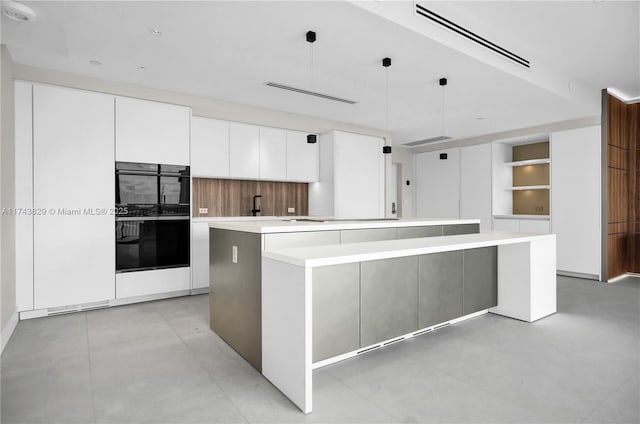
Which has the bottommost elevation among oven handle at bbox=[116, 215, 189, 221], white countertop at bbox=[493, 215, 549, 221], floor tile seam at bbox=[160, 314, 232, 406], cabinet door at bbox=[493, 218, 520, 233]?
floor tile seam at bbox=[160, 314, 232, 406]

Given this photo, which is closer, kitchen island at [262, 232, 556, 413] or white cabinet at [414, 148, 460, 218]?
kitchen island at [262, 232, 556, 413]

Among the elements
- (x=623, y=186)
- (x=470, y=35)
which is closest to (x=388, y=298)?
(x=470, y=35)

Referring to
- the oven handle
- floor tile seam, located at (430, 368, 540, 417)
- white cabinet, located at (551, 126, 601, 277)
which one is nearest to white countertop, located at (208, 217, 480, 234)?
floor tile seam, located at (430, 368, 540, 417)

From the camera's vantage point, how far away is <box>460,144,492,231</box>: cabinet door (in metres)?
7.00

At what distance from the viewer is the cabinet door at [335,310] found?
213 cm

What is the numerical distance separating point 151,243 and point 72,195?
96cm

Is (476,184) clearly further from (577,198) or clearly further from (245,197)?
(245,197)

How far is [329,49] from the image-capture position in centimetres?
328

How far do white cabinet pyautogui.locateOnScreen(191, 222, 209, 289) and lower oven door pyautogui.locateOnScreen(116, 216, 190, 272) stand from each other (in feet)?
0.30

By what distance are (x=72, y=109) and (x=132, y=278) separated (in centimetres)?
196

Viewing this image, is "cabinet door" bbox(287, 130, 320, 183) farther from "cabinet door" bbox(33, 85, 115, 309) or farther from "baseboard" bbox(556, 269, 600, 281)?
"baseboard" bbox(556, 269, 600, 281)

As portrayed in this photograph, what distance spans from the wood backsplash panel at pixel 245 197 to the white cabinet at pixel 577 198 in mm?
4262

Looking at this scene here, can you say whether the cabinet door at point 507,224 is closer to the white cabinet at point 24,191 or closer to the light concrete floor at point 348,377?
the light concrete floor at point 348,377

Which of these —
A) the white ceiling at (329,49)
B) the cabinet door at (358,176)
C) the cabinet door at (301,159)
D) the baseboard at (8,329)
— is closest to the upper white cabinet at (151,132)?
the white ceiling at (329,49)
